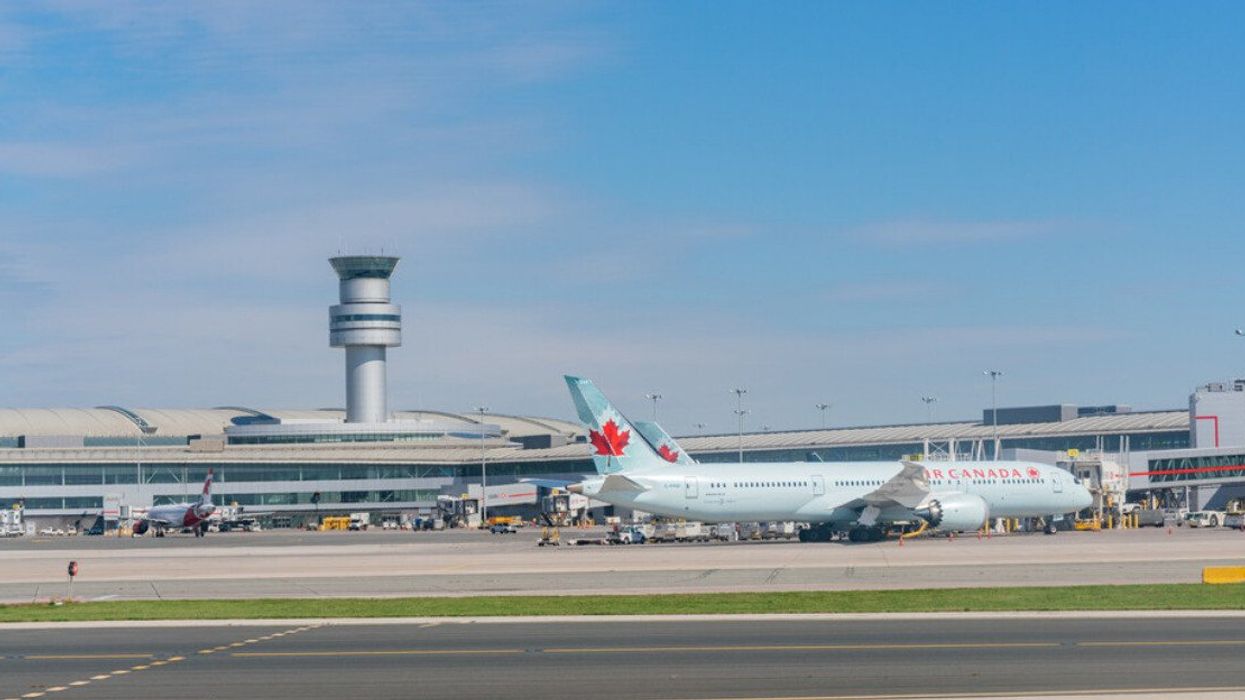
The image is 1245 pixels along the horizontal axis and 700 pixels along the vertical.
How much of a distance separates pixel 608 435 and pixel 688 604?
122 feet

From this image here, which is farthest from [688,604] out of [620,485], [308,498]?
[308,498]

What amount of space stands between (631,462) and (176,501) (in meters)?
107

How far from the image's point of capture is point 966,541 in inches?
3046

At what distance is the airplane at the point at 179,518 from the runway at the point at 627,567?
40549mm

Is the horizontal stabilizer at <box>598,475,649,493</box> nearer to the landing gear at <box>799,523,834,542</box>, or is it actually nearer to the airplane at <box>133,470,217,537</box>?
the landing gear at <box>799,523,834,542</box>

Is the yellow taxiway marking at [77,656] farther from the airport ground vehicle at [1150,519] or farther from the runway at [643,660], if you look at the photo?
the airport ground vehicle at [1150,519]

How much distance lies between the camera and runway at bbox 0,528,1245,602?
49625 millimetres

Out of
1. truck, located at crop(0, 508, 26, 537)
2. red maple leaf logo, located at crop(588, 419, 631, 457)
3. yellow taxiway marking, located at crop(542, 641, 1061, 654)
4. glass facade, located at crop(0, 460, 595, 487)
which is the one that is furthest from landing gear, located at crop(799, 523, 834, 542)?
glass facade, located at crop(0, 460, 595, 487)

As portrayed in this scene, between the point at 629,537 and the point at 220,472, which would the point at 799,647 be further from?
the point at 220,472

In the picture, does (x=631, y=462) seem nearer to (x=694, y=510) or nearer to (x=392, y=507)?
(x=694, y=510)

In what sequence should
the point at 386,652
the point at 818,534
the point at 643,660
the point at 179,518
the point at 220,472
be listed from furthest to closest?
1. the point at 220,472
2. the point at 179,518
3. the point at 818,534
4. the point at 386,652
5. the point at 643,660

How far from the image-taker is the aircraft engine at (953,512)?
79812 millimetres

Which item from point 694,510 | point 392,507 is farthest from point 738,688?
point 392,507

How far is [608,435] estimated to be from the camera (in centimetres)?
7812
